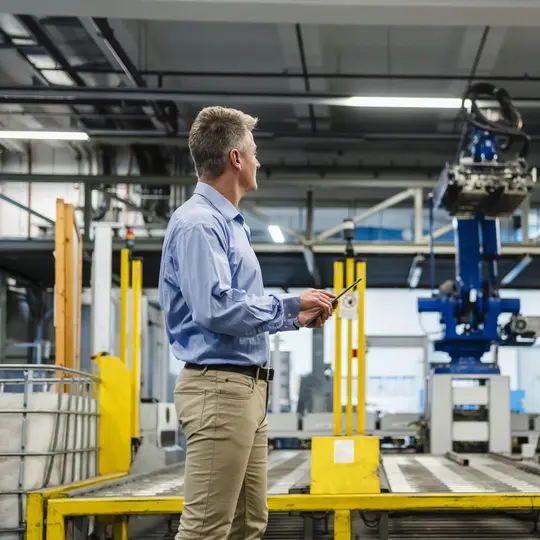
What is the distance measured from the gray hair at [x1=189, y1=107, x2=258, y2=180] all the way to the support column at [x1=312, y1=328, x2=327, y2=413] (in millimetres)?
10199

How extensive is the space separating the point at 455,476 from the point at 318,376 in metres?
9.17

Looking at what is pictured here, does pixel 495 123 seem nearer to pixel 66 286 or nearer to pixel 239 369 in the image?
pixel 66 286

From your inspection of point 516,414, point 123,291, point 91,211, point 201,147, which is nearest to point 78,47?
point 91,211

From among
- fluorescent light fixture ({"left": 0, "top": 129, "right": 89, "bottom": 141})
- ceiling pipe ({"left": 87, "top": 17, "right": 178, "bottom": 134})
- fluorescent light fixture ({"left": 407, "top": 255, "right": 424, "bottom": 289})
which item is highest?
ceiling pipe ({"left": 87, "top": 17, "right": 178, "bottom": 134})

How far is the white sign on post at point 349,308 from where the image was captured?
6.30 meters

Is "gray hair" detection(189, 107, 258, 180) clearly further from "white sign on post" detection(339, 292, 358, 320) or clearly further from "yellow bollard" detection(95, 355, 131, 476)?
"white sign on post" detection(339, 292, 358, 320)

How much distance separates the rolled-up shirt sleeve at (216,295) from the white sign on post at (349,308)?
3.90m

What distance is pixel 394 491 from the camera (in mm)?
4035

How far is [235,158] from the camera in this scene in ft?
8.39

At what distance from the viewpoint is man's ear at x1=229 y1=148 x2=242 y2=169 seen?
8.34 ft

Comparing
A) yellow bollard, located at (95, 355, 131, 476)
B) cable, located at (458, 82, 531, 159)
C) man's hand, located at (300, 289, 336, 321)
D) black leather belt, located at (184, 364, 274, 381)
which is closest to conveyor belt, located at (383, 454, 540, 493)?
yellow bollard, located at (95, 355, 131, 476)

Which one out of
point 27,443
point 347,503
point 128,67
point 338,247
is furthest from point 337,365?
point 338,247

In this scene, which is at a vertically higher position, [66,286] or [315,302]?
[66,286]

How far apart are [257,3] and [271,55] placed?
15.5 ft
